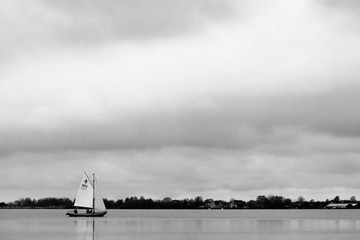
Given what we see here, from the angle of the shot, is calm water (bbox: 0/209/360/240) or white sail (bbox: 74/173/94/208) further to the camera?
white sail (bbox: 74/173/94/208)

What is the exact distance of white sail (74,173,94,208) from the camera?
117000 mm

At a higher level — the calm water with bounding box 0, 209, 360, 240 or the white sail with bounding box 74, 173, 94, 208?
the white sail with bounding box 74, 173, 94, 208

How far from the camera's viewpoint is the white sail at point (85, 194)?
11700 cm

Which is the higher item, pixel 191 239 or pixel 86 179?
pixel 86 179

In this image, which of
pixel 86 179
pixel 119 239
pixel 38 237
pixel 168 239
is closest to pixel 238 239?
pixel 168 239

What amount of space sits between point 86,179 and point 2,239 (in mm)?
47150

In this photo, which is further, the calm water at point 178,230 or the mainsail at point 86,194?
the mainsail at point 86,194

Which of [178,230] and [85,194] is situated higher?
[85,194]

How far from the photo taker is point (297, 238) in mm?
70250

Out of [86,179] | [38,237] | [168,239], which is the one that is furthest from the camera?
[86,179]

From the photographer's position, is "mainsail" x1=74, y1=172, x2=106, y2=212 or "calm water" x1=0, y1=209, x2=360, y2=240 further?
"mainsail" x1=74, y1=172, x2=106, y2=212

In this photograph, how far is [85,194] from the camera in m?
118

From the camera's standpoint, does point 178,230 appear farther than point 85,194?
No

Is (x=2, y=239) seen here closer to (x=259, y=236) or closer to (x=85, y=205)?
(x=259, y=236)
